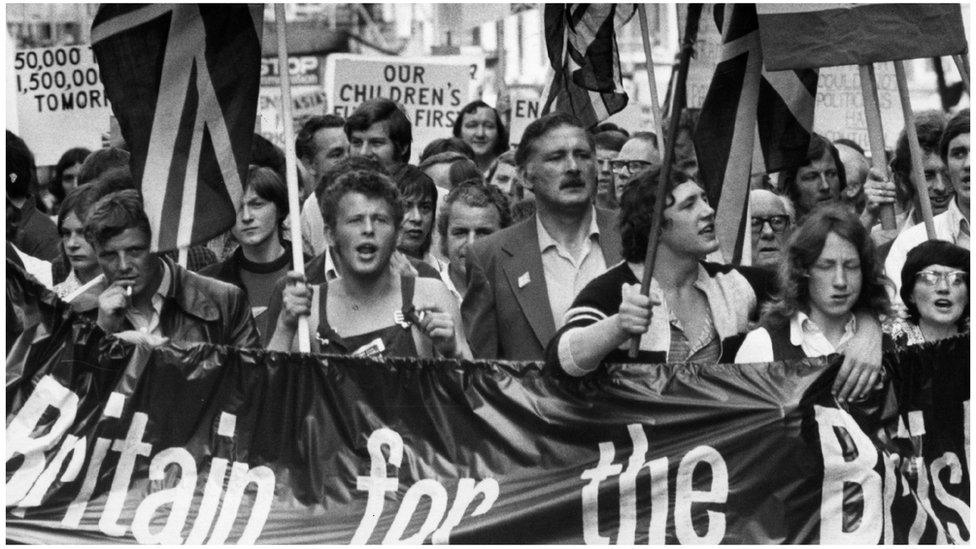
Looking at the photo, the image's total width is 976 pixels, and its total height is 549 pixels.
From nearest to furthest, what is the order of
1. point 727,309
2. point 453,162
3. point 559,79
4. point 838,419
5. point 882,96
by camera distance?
point 838,419
point 727,309
point 559,79
point 453,162
point 882,96

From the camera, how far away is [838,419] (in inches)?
232

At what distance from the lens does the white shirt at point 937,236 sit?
25.5 feet

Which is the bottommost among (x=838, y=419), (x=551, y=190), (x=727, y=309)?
(x=838, y=419)

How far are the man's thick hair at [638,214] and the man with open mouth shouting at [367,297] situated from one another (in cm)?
65

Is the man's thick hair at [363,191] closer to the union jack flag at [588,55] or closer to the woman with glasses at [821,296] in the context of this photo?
the woman with glasses at [821,296]

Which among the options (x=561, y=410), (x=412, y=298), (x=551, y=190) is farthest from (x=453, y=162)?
(x=561, y=410)

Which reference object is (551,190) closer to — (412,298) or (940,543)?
(412,298)

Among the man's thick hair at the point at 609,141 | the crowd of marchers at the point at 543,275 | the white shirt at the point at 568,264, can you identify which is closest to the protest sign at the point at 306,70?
the man's thick hair at the point at 609,141

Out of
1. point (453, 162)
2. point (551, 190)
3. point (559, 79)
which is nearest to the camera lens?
point (551, 190)

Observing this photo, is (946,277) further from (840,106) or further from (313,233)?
(840,106)

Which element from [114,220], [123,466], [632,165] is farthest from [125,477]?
[632,165]

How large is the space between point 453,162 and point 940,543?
4.67 metres

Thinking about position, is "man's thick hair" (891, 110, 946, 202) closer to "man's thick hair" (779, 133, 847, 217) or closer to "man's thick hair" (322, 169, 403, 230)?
"man's thick hair" (779, 133, 847, 217)

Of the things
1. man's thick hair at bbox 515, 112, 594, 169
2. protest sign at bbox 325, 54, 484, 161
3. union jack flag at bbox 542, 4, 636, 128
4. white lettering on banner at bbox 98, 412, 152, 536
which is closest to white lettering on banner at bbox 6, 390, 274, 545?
white lettering on banner at bbox 98, 412, 152, 536
